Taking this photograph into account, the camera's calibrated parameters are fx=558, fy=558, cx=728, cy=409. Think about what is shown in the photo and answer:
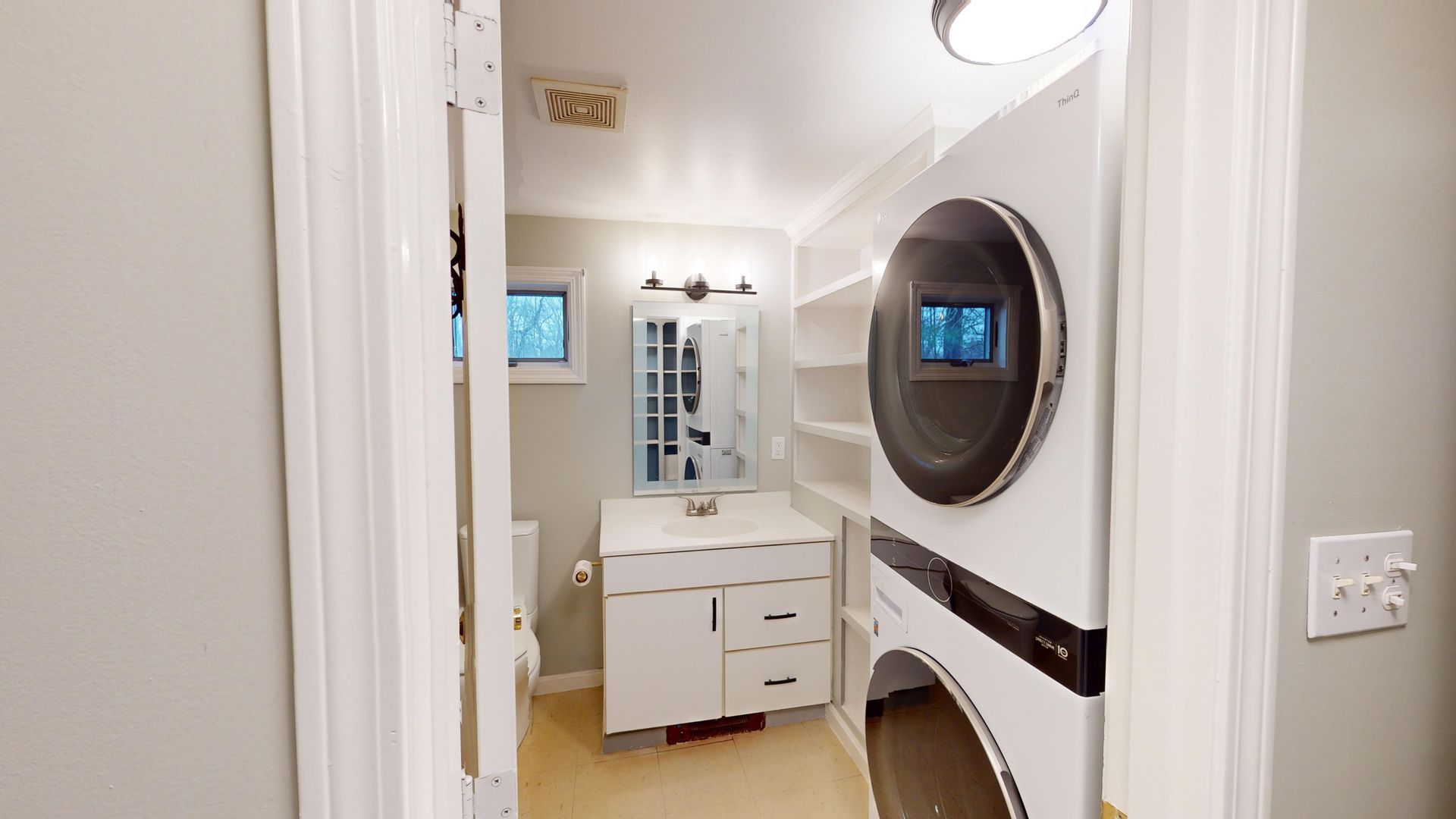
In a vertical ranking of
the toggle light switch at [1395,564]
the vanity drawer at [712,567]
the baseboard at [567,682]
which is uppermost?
the toggle light switch at [1395,564]

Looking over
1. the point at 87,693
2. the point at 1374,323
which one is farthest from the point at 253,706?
the point at 1374,323

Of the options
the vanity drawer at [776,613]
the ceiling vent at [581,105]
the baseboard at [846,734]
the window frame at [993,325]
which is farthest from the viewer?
the vanity drawer at [776,613]

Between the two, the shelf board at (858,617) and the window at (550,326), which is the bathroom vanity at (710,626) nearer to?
the shelf board at (858,617)

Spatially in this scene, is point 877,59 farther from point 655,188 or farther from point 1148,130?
point 655,188

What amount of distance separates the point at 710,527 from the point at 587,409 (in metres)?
0.79

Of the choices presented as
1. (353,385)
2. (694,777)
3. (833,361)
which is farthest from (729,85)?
(694,777)

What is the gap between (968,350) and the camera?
929mm

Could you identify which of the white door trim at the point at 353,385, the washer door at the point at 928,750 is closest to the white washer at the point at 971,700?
the washer door at the point at 928,750

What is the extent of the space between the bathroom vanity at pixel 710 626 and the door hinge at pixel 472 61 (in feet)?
5.81

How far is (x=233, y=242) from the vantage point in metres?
0.35

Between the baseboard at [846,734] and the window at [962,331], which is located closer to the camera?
the window at [962,331]

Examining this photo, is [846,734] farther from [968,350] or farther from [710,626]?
[968,350]

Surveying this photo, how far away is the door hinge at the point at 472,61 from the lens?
48 cm

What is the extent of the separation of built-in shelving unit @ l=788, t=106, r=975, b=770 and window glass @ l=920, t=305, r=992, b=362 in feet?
1.83
